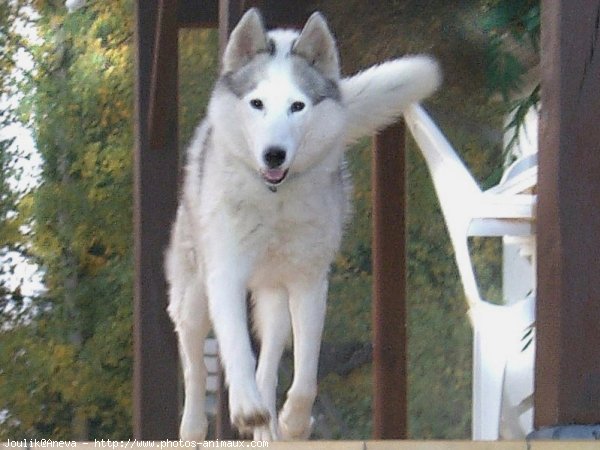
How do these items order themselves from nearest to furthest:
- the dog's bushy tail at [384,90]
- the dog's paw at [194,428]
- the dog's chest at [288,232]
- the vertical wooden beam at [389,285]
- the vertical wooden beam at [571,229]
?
1. the vertical wooden beam at [571,229]
2. the dog's chest at [288,232]
3. the dog's bushy tail at [384,90]
4. the dog's paw at [194,428]
5. the vertical wooden beam at [389,285]

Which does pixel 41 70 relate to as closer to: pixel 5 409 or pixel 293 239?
pixel 5 409

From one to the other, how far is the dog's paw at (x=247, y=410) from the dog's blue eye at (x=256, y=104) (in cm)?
66

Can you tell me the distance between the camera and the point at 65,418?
8211mm

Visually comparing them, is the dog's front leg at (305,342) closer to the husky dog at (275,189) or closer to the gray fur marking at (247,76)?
the husky dog at (275,189)

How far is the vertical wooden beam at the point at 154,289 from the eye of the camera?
4.30 meters

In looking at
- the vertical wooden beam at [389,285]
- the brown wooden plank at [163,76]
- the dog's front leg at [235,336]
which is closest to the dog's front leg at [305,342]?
the dog's front leg at [235,336]

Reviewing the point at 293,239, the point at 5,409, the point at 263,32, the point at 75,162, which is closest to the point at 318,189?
the point at 293,239

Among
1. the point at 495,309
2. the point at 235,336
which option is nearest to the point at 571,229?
the point at 235,336

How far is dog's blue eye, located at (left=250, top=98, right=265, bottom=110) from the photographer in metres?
2.94

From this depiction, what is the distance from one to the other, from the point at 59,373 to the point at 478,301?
192 inches

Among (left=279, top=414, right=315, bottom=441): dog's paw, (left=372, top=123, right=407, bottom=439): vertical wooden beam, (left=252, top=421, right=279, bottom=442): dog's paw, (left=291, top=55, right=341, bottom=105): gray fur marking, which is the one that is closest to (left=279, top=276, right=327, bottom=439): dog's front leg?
(left=279, top=414, right=315, bottom=441): dog's paw

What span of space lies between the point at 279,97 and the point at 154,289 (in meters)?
1.57

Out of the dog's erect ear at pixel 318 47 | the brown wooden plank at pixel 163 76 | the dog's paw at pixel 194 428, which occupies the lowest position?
the dog's paw at pixel 194 428

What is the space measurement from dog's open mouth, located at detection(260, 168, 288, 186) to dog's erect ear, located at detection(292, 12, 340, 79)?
0.32 m
